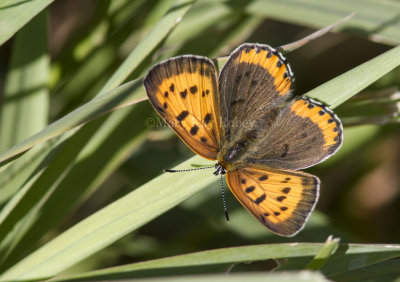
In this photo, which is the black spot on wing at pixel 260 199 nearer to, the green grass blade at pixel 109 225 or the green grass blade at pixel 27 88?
the green grass blade at pixel 109 225

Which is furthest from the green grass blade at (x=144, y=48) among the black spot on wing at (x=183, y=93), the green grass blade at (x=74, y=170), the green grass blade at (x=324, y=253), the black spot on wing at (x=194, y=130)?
the green grass blade at (x=324, y=253)

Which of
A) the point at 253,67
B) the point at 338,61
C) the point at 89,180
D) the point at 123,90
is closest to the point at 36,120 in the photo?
the point at 89,180

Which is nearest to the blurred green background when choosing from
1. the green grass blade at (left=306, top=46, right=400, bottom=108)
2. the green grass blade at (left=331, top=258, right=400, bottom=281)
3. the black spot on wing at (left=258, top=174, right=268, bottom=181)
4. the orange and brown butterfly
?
the orange and brown butterfly

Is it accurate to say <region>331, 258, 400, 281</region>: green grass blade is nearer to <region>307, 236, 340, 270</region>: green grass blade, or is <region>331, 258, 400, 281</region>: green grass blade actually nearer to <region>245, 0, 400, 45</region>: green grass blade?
<region>307, 236, 340, 270</region>: green grass blade

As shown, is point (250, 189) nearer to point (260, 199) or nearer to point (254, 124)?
point (260, 199)

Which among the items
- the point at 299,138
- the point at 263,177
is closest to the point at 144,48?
the point at 263,177
